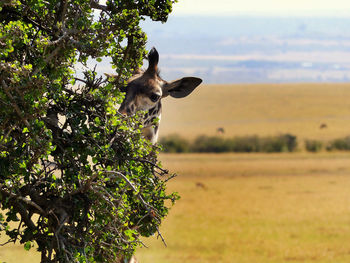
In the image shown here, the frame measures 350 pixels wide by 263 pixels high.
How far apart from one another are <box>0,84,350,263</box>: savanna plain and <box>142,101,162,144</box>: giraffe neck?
112cm

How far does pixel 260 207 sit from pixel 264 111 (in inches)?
3256

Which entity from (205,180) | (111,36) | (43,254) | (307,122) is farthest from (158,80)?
(307,122)

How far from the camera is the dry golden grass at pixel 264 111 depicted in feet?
326

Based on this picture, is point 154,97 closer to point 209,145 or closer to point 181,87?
point 181,87

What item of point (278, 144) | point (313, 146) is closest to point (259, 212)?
point (278, 144)

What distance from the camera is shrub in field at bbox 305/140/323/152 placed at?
77.6 m

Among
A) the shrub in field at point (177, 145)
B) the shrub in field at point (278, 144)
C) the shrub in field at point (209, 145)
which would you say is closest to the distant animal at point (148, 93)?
the shrub in field at point (177, 145)

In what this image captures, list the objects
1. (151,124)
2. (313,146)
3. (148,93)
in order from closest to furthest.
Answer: (151,124)
(148,93)
(313,146)

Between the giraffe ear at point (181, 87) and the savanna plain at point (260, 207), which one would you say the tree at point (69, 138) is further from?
the giraffe ear at point (181, 87)

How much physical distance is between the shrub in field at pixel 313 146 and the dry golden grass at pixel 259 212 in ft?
9.94

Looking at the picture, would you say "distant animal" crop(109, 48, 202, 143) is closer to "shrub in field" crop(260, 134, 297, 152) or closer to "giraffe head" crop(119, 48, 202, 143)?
"giraffe head" crop(119, 48, 202, 143)

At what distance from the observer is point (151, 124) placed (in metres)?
8.90

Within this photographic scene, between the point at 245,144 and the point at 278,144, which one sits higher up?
the point at 278,144

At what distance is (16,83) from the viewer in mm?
5895
